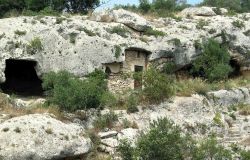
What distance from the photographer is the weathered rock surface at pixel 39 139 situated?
700 inches

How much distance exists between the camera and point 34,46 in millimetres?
26266

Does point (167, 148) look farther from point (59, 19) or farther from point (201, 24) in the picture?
point (201, 24)

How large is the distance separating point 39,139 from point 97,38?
1007cm

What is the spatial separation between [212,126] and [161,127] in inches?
225

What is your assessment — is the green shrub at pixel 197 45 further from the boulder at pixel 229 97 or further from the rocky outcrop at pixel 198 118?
the rocky outcrop at pixel 198 118

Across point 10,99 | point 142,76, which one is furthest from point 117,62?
point 10,99

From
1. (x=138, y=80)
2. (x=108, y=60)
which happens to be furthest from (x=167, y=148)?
(x=108, y=60)

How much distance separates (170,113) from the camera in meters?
23.7

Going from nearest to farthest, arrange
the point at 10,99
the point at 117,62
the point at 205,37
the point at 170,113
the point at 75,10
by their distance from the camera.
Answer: the point at 10,99 < the point at 170,113 < the point at 117,62 < the point at 205,37 < the point at 75,10

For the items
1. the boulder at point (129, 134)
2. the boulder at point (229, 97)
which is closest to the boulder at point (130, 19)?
the boulder at point (229, 97)

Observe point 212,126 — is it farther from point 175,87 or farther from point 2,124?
point 2,124

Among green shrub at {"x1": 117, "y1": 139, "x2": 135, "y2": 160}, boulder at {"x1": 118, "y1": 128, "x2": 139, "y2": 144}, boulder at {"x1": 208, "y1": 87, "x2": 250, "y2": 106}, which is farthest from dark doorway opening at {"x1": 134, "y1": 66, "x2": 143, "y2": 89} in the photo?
green shrub at {"x1": 117, "y1": 139, "x2": 135, "y2": 160}

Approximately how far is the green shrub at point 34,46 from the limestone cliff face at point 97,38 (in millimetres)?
62

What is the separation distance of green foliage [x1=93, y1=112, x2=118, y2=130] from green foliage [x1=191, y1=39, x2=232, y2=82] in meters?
8.94
